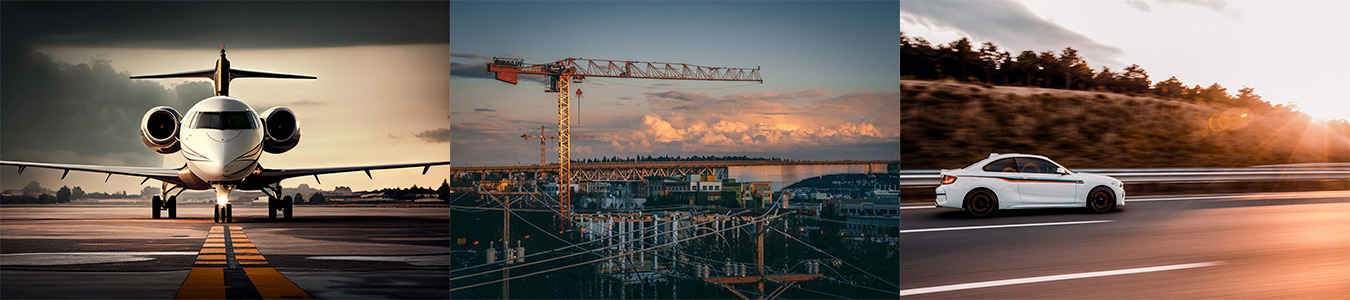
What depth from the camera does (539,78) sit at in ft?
25.7

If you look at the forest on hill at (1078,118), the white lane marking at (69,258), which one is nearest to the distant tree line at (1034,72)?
the forest on hill at (1078,118)

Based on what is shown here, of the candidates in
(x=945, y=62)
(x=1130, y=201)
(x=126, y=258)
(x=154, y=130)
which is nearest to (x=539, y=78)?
(x=126, y=258)

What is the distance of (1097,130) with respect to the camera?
16469 mm

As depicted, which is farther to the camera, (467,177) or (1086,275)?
(1086,275)

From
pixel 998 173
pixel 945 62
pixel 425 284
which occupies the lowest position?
pixel 425 284

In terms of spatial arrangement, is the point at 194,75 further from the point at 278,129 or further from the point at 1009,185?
the point at 1009,185

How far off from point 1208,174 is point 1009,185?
7872mm

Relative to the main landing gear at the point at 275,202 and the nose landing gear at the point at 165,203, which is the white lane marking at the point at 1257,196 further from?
the nose landing gear at the point at 165,203

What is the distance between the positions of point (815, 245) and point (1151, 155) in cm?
1102

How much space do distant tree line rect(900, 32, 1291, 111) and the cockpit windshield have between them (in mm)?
15512

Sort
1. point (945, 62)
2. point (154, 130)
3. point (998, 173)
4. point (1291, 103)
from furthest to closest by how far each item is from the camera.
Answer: point (154, 130) → point (1291, 103) → point (945, 62) → point (998, 173)

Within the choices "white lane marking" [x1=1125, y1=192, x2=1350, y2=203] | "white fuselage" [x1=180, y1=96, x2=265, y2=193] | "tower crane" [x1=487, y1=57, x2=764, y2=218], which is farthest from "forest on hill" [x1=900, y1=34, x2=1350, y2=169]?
"white fuselage" [x1=180, y1=96, x2=265, y2=193]

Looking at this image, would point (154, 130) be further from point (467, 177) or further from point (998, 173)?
point (998, 173)

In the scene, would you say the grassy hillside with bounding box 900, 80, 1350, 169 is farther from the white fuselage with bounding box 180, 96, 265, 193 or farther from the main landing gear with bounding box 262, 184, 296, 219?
the main landing gear with bounding box 262, 184, 296, 219
